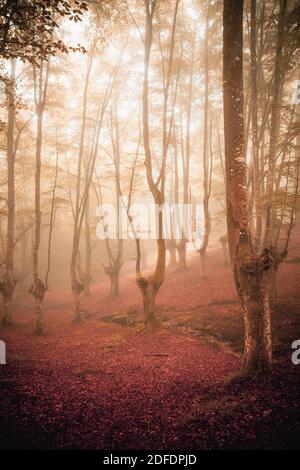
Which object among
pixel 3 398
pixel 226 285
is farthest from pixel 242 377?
pixel 226 285

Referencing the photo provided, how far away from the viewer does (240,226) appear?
5695 mm

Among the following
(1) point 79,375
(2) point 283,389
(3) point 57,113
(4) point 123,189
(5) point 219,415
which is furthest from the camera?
(4) point 123,189

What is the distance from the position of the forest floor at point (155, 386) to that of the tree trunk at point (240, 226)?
69cm

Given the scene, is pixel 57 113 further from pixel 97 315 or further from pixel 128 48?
pixel 97 315

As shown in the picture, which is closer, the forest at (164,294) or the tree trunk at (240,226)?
the forest at (164,294)

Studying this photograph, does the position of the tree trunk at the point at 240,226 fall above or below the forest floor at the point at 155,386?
above

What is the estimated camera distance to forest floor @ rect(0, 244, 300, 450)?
170 inches

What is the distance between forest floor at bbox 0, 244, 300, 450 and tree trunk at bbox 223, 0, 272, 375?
0.69 meters

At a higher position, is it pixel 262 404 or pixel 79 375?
pixel 262 404

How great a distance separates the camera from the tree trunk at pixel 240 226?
18.2 feet

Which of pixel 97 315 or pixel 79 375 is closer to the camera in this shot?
pixel 79 375

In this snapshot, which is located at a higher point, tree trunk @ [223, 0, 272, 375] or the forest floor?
tree trunk @ [223, 0, 272, 375]

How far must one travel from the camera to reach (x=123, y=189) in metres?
24.8

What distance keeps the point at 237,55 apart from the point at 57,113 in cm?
1322
